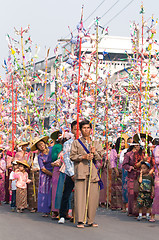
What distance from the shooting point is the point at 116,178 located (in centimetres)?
1482

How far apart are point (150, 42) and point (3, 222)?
540cm

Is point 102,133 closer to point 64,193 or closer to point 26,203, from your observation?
point 26,203

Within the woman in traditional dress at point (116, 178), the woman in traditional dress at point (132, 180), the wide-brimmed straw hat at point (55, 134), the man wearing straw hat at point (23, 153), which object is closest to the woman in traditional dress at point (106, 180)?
the woman in traditional dress at point (116, 178)

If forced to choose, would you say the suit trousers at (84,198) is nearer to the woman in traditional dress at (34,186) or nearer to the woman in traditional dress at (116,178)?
the woman in traditional dress at (34,186)

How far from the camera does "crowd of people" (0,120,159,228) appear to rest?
409 inches

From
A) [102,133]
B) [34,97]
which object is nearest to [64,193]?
[34,97]

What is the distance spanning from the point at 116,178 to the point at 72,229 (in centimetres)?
494

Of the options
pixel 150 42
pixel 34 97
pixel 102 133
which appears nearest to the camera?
pixel 150 42

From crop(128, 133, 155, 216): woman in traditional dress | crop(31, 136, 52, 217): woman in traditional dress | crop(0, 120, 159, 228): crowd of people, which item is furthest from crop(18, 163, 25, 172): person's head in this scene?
crop(128, 133, 155, 216): woman in traditional dress

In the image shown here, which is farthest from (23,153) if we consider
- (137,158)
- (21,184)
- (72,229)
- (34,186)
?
(72,229)

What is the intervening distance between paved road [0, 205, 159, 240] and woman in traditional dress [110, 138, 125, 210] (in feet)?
7.10

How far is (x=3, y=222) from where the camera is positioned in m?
11.0

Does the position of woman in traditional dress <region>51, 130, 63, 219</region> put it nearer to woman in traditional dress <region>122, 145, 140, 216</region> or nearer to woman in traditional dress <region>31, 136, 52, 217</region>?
woman in traditional dress <region>31, 136, 52, 217</region>

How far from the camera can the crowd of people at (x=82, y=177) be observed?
10.4 m
